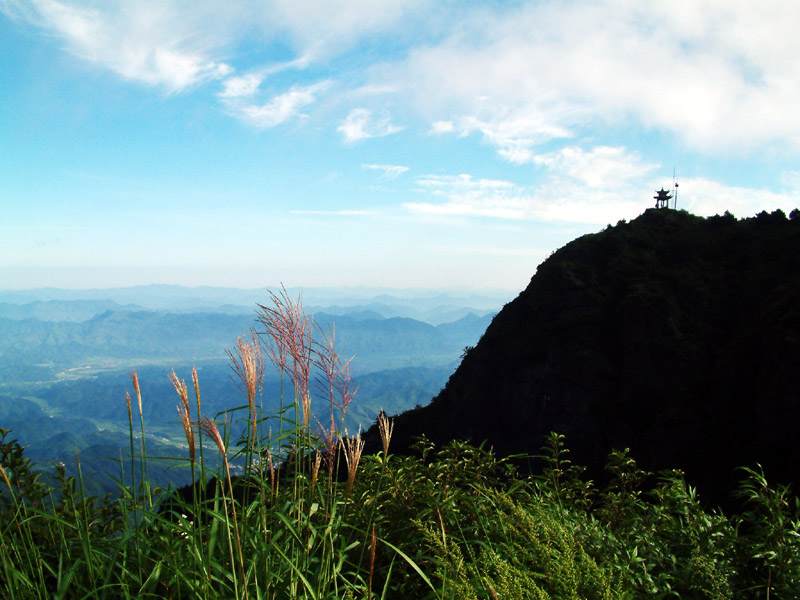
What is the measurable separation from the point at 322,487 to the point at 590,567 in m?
1.47

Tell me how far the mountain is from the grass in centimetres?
1979

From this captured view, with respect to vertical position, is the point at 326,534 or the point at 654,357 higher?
the point at 326,534

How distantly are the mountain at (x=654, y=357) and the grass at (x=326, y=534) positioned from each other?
1979 cm

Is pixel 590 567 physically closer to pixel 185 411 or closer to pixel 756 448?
pixel 185 411

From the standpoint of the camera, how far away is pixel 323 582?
229 centimetres

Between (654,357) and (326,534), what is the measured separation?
30615 millimetres

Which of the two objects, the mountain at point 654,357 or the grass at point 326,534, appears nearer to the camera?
the grass at point 326,534

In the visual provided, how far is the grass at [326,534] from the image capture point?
219cm

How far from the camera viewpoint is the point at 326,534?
2.25m

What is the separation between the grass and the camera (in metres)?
2.19

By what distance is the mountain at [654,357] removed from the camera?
2283 cm

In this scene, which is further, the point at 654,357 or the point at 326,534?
the point at 654,357

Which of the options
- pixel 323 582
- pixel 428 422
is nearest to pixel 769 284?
pixel 428 422

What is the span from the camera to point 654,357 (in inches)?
1128
